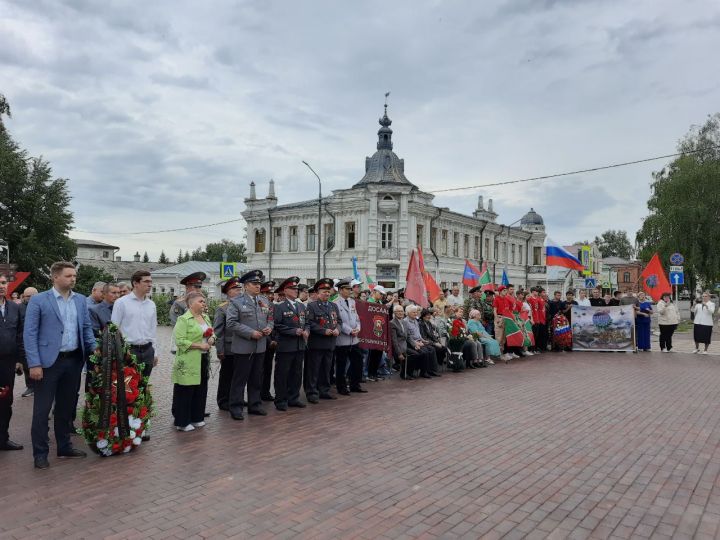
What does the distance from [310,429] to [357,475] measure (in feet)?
6.84

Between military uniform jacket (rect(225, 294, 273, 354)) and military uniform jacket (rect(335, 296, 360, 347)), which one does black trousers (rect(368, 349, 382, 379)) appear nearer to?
military uniform jacket (rect(335, 296, 360, 347))

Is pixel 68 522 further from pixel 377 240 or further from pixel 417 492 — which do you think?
pixel 377 240

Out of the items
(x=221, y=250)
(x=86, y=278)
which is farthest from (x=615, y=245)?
(x=86, y=278)

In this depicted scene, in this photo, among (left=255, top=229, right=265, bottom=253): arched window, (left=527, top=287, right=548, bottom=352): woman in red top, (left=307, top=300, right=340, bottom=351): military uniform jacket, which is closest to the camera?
(left=307, top=300, right=340, bottom=351): military uniform jacket

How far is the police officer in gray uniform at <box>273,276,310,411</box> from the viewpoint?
922 centimetres

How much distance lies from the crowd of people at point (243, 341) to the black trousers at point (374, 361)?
3cm

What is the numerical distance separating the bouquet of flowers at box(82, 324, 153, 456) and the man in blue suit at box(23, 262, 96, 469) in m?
0.20

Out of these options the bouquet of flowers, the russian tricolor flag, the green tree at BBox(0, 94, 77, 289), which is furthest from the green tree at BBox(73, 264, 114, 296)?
the bouquet of flowers

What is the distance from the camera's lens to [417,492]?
5383mm

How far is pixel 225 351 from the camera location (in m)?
9.28

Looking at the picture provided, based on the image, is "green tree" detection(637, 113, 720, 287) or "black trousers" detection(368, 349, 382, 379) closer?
"black trousers" detection(368, 349, 382, 379)

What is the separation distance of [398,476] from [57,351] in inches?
155

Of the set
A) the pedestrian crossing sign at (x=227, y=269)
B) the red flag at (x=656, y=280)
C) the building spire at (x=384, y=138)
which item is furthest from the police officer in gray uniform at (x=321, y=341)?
the building spire at (x=384, y=138)

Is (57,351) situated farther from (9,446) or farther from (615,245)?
(615,245)
